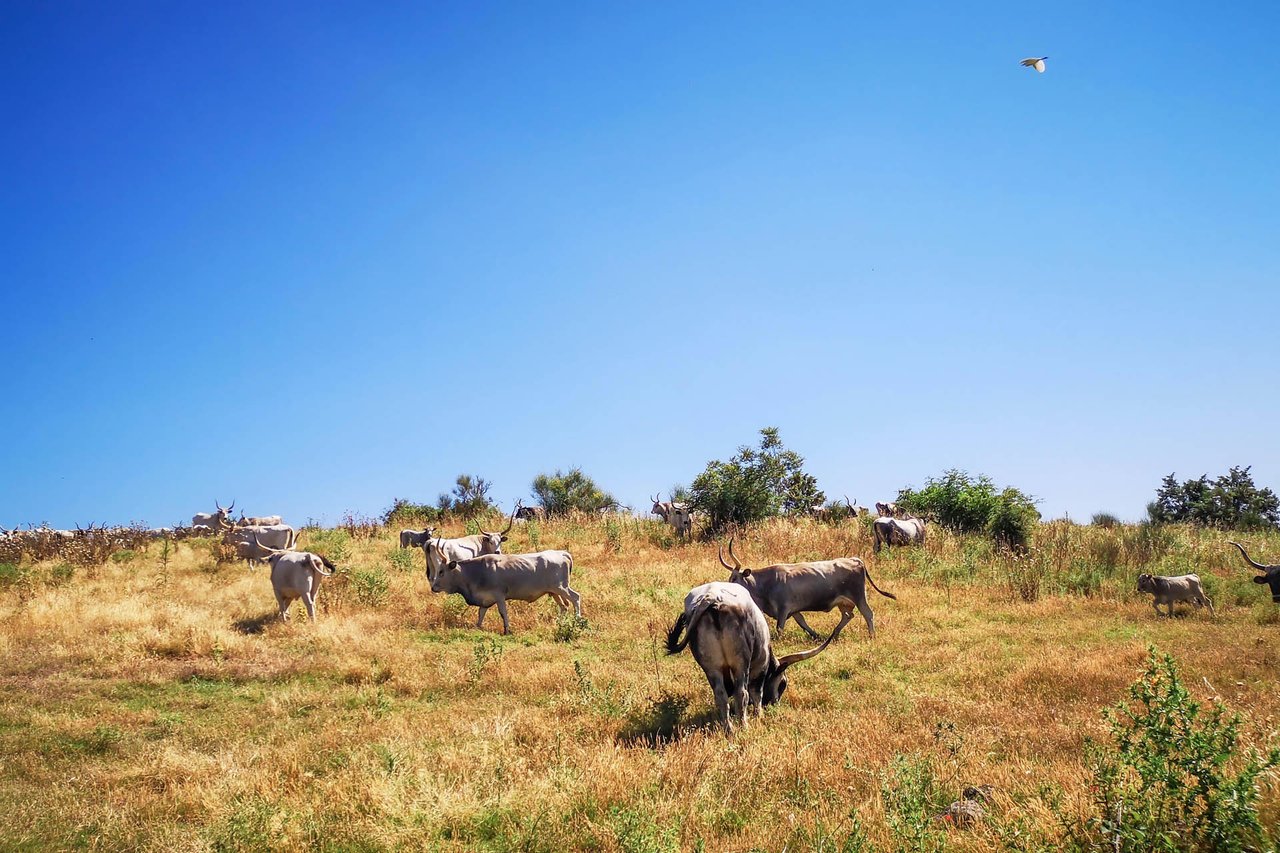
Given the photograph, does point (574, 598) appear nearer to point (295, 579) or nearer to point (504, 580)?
point (504, 580)

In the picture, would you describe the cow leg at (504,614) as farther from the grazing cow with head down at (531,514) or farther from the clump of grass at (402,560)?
the grazing cow with head down at (531,514)

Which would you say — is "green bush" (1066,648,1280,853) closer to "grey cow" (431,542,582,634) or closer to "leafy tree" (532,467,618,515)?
"grey cow" (431,542,582,634)

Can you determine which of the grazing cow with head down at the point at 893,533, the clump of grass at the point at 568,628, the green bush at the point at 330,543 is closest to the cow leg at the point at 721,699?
the clump of grass at the point at 568,628

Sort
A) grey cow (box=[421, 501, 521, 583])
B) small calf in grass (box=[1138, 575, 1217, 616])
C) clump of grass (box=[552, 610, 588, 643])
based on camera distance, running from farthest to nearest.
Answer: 1. grey cow (box=[421, 501, 521, 583])
2. small calf in grass (box=[1138, 575, 1217, 616])
3. clump of grass (box=[552, 610, 588, 643])

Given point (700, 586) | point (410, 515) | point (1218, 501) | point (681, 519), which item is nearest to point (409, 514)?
point (410, 515)

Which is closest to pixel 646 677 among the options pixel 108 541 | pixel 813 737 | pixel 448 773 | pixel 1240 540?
pixel 813 737

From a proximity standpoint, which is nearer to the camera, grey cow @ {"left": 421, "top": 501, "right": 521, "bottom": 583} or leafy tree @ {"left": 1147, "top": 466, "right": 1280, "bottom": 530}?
grey cow @ {"left": 421, "top": 501, "right": 521, "bottom": 583}

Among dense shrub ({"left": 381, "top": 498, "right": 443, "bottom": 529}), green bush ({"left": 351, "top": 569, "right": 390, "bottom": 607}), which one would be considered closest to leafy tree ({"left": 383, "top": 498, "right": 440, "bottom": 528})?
dense shrub ({"left": 381, "top": 498, "right": 443, "bottom": 529})

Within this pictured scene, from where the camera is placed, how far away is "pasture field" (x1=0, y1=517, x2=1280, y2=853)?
537 centimetres

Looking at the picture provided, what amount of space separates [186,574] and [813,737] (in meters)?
18.5

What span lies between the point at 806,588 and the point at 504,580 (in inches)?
242

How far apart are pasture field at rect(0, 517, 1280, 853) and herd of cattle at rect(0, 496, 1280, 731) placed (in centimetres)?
50

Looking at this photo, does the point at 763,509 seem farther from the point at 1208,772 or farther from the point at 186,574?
the point at 1208,772

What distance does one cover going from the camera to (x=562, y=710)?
349 inches
